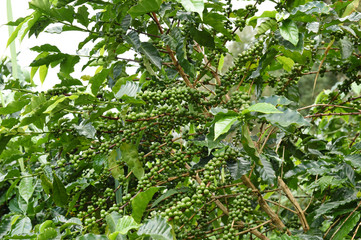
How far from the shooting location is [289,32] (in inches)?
40.8

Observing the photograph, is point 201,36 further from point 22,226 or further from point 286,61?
point 22,226

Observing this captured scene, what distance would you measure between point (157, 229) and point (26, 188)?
669 mm

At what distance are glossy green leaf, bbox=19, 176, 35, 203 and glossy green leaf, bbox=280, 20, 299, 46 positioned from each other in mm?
940

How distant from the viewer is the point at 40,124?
3.78 ft

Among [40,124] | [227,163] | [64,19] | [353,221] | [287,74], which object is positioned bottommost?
[353,221]

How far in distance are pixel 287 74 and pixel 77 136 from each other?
0.79 metres

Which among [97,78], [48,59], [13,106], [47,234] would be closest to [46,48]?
[48,59]

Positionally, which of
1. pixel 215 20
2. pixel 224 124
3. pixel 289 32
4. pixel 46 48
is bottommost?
pixel 224 124

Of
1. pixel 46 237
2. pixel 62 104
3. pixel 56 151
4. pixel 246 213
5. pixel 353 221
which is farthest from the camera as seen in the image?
pixel 56 151

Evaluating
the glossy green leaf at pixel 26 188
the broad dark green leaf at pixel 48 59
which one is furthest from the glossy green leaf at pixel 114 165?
the broad dark green leaf at pixel 48 59

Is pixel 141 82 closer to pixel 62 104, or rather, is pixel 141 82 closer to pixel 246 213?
pixel 62 104

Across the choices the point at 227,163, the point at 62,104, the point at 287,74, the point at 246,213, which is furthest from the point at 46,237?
the point at 287,74

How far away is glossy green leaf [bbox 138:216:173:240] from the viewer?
0.78m

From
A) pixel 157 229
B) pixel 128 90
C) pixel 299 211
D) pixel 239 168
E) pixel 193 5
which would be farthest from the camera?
pixel 299 211
